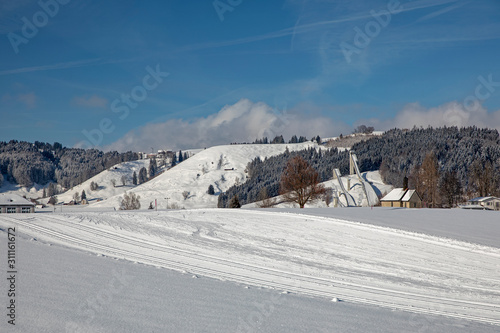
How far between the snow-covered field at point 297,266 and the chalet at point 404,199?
131 feet

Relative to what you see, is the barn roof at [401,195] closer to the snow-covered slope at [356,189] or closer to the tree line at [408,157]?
the snow-covered slope at [356,189]

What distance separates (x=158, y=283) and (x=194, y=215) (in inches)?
983

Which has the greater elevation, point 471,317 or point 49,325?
point 49,325

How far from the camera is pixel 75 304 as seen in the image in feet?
25.5

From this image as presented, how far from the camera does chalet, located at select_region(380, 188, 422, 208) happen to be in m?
71.3

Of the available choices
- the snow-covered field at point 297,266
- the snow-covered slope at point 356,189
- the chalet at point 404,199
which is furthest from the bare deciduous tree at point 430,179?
the snow-covered field at point 297,266

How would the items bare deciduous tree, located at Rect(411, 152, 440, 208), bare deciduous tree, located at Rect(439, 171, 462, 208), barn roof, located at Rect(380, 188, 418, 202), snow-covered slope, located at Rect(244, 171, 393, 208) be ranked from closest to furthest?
bare deciduous tree, located at Rect(411, 152, 440, 208) → barn roof, located at Rect(380, 188, 418, 202) → bare deciduous tree, located at Rect(439, 171, 462, 208) → snow-covered slope, located at Rect(244, 171, 393, 208)

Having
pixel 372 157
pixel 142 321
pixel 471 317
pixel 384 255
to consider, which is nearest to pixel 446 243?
pixel 384 255

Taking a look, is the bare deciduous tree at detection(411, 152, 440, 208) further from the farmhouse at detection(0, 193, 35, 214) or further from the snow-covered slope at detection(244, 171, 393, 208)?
the farmhouse at detection(0, 193, 35, 214)

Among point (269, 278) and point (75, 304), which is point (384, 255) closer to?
point (269, 278)

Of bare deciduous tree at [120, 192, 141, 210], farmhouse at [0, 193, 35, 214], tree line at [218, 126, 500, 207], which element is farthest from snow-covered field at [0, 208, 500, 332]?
bare deciduous tree at [120, 192, 141, 210]

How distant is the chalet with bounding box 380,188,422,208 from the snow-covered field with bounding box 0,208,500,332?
131 ft

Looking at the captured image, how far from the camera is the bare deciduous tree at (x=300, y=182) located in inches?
A: 2061

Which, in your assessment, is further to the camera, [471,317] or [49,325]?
[471,317]
